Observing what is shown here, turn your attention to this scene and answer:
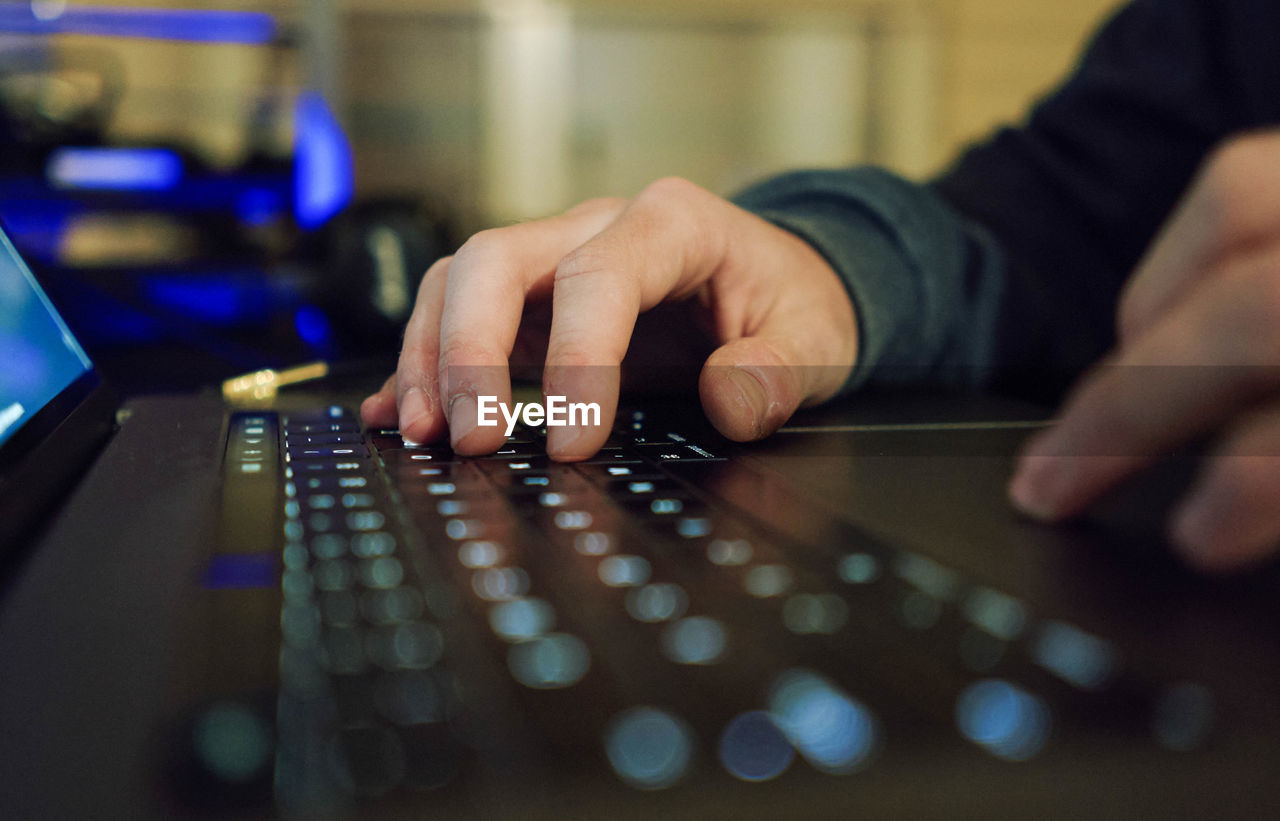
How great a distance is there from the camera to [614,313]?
1.48 feet

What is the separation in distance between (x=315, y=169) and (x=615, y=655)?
1.49 metres

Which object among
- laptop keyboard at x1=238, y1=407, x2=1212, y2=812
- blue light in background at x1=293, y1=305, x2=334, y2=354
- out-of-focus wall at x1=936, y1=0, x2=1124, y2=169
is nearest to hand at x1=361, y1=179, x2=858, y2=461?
laptop keyboard at x1=238, y1=407, x2=1212, y2=812

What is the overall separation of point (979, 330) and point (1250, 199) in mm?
468

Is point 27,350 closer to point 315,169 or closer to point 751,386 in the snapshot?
point 751,386

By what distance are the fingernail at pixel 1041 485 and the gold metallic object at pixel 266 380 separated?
566mm

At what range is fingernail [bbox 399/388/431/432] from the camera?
47 centimetres

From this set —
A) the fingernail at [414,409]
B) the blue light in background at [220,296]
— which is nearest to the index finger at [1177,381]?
the fingernail at [414,409]

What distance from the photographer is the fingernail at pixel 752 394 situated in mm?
467

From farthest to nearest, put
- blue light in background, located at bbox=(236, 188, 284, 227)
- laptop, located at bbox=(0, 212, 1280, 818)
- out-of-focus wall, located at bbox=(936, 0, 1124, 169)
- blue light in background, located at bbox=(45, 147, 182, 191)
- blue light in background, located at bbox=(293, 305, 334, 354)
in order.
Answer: out-of-focus wall, located at bbox=(936, 0, 1124, 169)
blue light in background, located at bbox=(236, 188, 284, 227)
blue light in background, located at bbox=(45, 147, 182, 191)
blue light in background, located at bbox=(293, 305, 334, 354)
laptop, located at bbox=(0, 212, 1280, 818)

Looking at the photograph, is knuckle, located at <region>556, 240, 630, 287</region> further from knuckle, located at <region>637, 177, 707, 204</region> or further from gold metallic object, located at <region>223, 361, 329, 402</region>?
gold metallic object, located at <region>223, 361, 329, 402</region>

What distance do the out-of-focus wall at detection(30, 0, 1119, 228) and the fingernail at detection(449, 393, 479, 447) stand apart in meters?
2.11

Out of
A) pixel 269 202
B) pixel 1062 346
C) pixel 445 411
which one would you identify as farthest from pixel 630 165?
pixel 445 411

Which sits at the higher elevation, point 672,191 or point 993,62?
point 993,62

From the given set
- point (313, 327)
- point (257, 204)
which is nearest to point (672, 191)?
point (313, 327)
